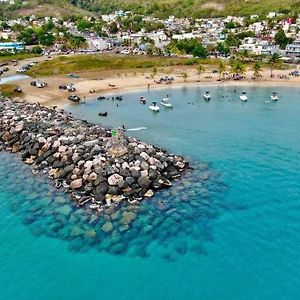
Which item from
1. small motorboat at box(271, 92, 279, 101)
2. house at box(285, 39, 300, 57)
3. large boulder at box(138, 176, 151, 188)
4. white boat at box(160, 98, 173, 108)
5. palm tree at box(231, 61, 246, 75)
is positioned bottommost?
small motorboat at box(271, 92, 279, 101)

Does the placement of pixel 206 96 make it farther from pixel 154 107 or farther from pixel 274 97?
pixel 154 107

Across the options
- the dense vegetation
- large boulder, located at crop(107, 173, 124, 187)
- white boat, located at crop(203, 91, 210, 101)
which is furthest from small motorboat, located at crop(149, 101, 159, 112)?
the dense vegetation

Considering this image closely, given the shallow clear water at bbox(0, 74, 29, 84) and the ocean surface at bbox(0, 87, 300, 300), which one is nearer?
the ocean surface at bbox(0, 87, 300, 300)

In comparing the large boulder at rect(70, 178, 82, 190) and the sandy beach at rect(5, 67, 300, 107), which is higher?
the sandy beach at rect(5, 67, 300, 107)

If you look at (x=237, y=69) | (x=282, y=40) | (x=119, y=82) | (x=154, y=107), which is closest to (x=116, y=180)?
(x=154, y=107)

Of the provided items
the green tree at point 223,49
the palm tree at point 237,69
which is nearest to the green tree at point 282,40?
the green tree at point 223,49

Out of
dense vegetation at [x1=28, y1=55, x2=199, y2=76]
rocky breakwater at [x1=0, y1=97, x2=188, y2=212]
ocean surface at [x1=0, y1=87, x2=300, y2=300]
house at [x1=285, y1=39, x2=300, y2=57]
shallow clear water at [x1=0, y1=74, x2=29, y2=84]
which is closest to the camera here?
ocean surface at [x1=0, y1=87, x2=300, y2=300]

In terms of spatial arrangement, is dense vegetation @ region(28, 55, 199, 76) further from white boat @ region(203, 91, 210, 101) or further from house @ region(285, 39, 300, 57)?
white boat @ region(203, 91, 210, 101)

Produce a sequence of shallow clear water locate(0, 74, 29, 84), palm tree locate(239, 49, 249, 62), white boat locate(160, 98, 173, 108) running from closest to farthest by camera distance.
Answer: white boat locate(160, 98, 173, 108), shallow clear water locate(0, 74, 29, 84), palm tree locate(239, 49, 249, 62)

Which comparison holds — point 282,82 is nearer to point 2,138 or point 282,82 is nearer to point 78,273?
point 2,138
